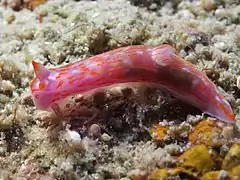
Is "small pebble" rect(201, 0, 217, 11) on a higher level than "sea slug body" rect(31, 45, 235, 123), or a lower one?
lower

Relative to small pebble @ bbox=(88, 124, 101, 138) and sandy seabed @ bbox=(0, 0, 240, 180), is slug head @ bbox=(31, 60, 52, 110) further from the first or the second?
small pebble @ bbox=(88, 124, 101, 138)

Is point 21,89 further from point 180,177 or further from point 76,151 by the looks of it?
point 180,177

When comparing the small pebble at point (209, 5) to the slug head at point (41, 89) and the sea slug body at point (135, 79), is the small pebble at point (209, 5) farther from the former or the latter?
the slug head at point (41, 89)

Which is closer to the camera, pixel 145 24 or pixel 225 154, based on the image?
pixel 225 154

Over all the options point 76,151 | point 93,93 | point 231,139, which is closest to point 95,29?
point 93,93

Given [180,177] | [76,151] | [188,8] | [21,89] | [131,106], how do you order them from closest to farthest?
[180,177] < [76,151] < [131,106] < [21,89] < [188,8]

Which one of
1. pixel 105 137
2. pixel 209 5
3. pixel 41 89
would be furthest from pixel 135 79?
pixel 209 5

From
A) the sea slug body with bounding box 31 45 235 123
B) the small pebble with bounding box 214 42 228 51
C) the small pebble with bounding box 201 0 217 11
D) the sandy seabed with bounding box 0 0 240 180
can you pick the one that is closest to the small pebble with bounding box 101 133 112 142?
the sandy seabed with bounding box 0 0 240 180

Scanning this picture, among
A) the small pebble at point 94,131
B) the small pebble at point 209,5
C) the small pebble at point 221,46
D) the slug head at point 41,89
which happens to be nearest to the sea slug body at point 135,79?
the slug head at point 41,89
